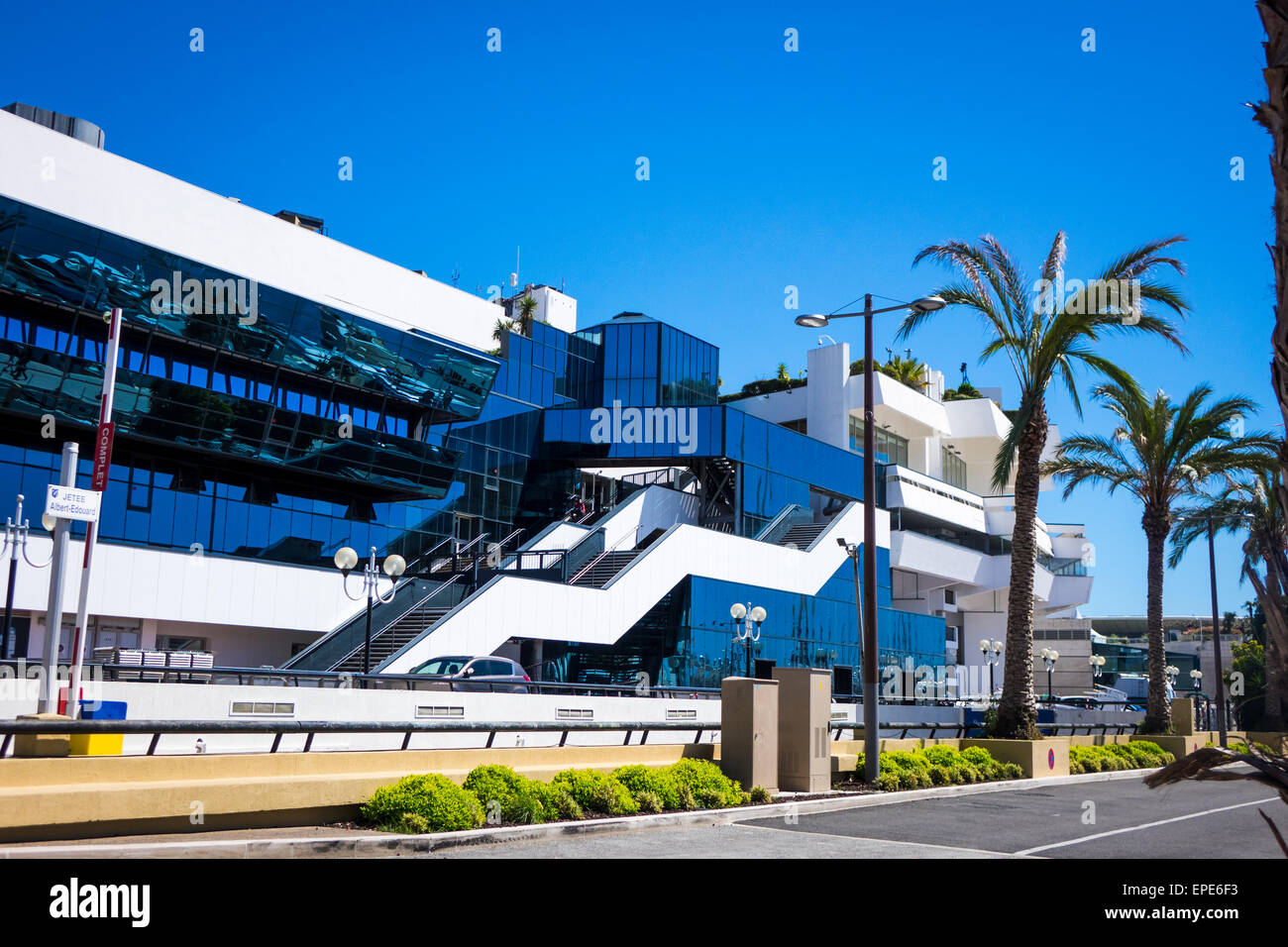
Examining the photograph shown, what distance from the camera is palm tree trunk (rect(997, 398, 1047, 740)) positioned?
26.8 metres

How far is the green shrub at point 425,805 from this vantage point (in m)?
12.2

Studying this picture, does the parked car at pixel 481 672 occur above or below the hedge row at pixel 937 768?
above

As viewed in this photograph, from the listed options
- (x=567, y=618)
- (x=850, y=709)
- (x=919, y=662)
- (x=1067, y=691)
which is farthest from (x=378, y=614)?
(x=1067, y=691)

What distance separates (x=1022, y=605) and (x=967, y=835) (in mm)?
13236

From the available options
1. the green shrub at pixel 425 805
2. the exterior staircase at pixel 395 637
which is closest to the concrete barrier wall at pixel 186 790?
the green shrub at pixel 425 805

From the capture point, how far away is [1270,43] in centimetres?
424

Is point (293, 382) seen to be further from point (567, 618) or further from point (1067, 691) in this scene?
point (1067, 691)

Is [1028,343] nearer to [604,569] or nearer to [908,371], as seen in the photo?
[604,569]

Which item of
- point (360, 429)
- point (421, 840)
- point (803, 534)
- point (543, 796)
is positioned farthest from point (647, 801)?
point (803, 534)

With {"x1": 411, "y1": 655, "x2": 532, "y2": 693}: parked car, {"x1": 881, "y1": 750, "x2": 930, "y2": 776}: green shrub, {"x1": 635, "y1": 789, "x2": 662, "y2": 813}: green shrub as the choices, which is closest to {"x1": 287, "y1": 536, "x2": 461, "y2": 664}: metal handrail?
{"x1": 411, "y1": 655, "x2": 532, "y2": 693}: parked car

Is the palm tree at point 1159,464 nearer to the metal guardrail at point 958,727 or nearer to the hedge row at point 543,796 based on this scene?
the metal guardrail at point 958,727

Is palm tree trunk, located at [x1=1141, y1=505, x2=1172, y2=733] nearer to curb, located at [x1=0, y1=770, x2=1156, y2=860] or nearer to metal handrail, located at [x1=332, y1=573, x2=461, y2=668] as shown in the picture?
curb, located at [x1=0, y1=770, x2=1156, y2=860]

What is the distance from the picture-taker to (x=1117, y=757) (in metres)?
30.8
